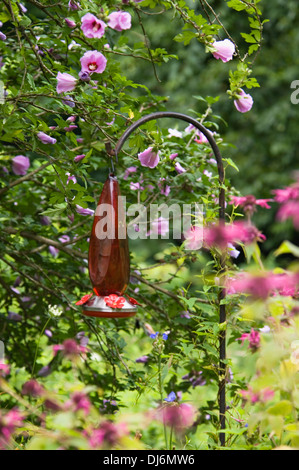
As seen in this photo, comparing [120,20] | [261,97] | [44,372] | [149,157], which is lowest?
[44,372]

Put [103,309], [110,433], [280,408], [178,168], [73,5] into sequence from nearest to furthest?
1. [110,433]
2. [280,408]
3. [103,309]
4. [73,5]
5. [178,168]

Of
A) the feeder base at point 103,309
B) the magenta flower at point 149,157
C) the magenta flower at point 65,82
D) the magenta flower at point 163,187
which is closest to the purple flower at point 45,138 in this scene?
the magenta flower at point 65,82

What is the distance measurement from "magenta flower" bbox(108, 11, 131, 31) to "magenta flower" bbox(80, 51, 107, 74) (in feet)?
0.57

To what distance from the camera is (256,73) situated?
7102 millimetres

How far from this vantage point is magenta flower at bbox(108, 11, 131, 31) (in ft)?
5.89

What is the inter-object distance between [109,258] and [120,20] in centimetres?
94

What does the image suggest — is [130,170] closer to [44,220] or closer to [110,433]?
[44,220]

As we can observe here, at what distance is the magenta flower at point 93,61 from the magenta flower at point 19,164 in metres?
0.65

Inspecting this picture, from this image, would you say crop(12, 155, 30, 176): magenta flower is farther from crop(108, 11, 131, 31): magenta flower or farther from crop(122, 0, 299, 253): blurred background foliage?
crop(122, 0, 299, 253): blurred background foliage

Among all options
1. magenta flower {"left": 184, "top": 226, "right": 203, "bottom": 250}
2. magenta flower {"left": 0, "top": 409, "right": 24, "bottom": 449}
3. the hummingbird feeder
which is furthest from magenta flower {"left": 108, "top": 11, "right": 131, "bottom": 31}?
magenta flower {"left": 0, "top": 409, "right": 24, "bottom": 449}

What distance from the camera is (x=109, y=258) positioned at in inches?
45.4

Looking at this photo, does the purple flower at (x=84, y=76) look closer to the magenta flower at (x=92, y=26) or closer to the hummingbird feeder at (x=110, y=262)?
the magenta flower at (x=92, y=26)

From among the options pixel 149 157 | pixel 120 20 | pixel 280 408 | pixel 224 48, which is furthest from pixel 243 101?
pixel 280 408
